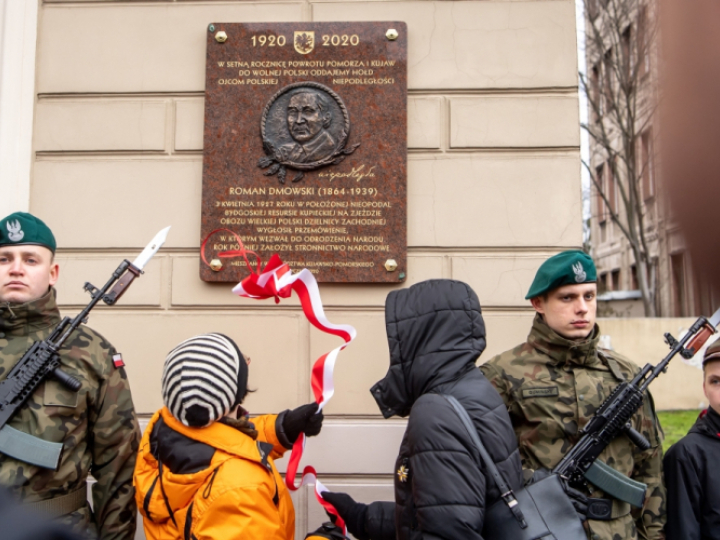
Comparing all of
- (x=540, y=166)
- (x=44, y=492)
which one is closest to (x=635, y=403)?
(x=540, y=166)

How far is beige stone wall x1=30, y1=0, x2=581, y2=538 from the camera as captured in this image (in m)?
3.39

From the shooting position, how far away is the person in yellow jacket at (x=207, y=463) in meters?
1.89

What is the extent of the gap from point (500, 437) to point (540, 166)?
202 cm

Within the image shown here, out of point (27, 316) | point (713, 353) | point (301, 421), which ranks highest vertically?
point (27, 316)

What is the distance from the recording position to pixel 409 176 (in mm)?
3490

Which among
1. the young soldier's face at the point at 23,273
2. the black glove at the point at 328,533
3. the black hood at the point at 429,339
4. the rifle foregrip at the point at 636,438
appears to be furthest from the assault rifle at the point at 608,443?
the young soldier's face at the point at 23,273

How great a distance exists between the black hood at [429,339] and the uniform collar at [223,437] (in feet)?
1.44

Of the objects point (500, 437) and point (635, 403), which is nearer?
point (500, 437)

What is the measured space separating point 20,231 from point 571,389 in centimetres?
221

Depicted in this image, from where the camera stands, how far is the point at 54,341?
2.47 m

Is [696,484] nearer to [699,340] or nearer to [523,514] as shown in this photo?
[699,340]

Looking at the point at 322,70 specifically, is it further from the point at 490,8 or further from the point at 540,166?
the point at 540,166

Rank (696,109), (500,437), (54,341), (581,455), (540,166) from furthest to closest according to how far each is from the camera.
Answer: (540,166), (54,341), (581,455), (500,437), (696,109)
